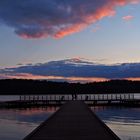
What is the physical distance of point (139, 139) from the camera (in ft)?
74.6

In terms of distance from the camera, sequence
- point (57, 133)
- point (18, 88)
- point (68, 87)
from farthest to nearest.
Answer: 1. point (18, 88)
2. point (68, 87)
3. point (57, 133)

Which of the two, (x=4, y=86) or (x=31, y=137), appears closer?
(x=31, y=137)

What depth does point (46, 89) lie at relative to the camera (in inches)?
6206

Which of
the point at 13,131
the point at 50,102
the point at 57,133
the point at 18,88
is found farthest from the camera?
the point at 18,88

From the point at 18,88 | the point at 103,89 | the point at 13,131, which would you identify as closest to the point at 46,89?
the point at 18,88

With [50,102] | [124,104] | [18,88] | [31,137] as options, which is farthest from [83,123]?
[18,88]

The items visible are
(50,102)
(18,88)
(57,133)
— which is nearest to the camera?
(57,133)

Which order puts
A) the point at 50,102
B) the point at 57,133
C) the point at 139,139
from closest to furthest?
the point at 57,133 < the point at 139,139 < the point at 50,102

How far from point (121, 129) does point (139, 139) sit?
5.07 metres

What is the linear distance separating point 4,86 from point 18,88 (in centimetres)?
1031

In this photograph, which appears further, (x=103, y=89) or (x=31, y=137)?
(x=103, y=89)

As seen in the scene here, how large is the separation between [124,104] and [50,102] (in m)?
13.0

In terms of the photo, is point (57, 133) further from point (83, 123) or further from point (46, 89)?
point (46, 89)

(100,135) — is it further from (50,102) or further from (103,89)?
(103,89)
